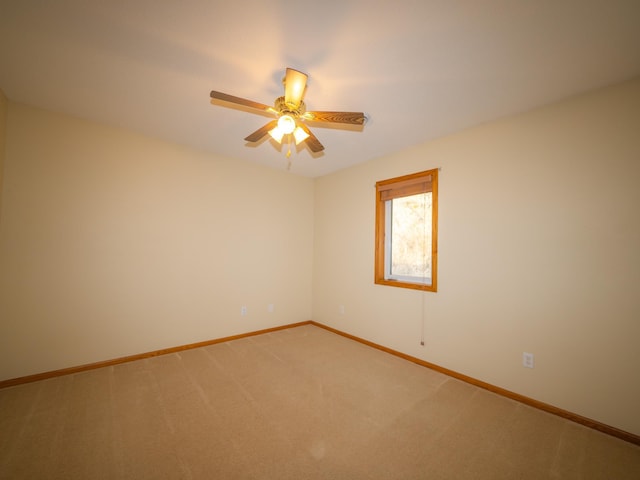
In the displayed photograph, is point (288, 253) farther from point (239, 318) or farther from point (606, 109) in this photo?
point (606, 109)

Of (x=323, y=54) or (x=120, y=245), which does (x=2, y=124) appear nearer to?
(x=120, y=245)

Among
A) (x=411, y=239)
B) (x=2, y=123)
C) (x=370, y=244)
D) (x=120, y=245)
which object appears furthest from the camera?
(x=370, y=244)

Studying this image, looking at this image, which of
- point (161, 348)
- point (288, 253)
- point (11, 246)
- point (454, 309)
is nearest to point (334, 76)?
point (454, 309)

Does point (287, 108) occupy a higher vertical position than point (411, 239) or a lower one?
higher

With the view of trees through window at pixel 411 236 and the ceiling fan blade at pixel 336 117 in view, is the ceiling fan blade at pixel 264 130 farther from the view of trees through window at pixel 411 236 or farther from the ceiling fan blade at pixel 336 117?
the view of trees through window at pixel 411 236

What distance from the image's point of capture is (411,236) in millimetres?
3305

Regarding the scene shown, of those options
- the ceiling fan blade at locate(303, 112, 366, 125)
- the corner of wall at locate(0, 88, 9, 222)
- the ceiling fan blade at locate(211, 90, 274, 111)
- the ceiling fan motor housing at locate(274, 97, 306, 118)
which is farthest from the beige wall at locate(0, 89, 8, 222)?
the ceiling fan blade at locate(303, 112, 366, 125)

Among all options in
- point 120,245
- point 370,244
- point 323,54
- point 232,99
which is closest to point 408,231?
point 370,244

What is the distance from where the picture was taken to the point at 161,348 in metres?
3.05

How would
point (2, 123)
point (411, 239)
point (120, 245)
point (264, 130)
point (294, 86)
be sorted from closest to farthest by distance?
1. point (294, 86)
2. point (264, 130)
3. point (2, 123)
4. point (120, 245)
5. point (411, 239)

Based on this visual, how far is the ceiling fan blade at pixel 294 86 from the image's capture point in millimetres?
1562

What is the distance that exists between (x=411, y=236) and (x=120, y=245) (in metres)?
3.41

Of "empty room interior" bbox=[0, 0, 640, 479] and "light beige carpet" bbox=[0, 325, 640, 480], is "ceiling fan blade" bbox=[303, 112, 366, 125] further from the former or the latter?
"light beige carpet" bbox=[0, 325, 640, 480]

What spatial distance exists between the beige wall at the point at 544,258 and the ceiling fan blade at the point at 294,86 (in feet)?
6.15
